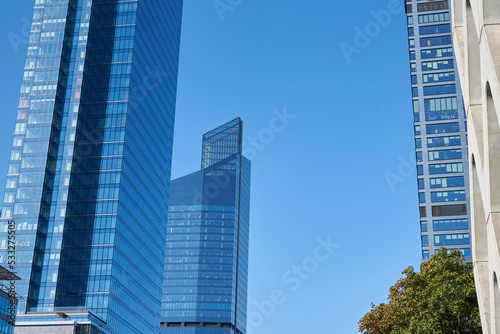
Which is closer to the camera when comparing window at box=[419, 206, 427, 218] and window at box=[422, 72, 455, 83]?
window at box=[419, 206, 427, 218]

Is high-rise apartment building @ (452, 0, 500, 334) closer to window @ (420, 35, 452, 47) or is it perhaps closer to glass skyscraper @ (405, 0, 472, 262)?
glass skyscraper @ (405, 0, 472, 262)

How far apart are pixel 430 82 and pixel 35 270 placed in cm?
7865

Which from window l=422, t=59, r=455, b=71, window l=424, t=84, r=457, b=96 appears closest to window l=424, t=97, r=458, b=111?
window l=424, t=84, r=457, b=96

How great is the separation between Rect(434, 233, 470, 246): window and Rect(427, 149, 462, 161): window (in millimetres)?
13979

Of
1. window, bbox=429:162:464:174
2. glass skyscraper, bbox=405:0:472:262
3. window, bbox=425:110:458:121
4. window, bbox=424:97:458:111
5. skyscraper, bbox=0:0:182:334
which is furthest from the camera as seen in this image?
skyscraper, bbox=0:0:182:334

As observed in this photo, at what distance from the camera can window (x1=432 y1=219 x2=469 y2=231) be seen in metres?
117

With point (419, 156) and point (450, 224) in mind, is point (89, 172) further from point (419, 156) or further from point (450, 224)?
point (450, 224)

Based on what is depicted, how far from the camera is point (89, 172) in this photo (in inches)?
5364

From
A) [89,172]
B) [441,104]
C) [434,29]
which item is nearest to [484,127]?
[441,104]

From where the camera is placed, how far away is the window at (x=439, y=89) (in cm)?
→ 12469

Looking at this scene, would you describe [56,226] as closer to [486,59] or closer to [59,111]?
[59,111]

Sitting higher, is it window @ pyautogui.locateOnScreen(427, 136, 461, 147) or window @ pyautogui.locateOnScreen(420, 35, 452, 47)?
window @ pyautogui.locateOnScreen(420, 35, 452, 47)

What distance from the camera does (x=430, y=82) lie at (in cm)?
12550

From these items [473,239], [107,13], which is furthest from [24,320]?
[473,239]
